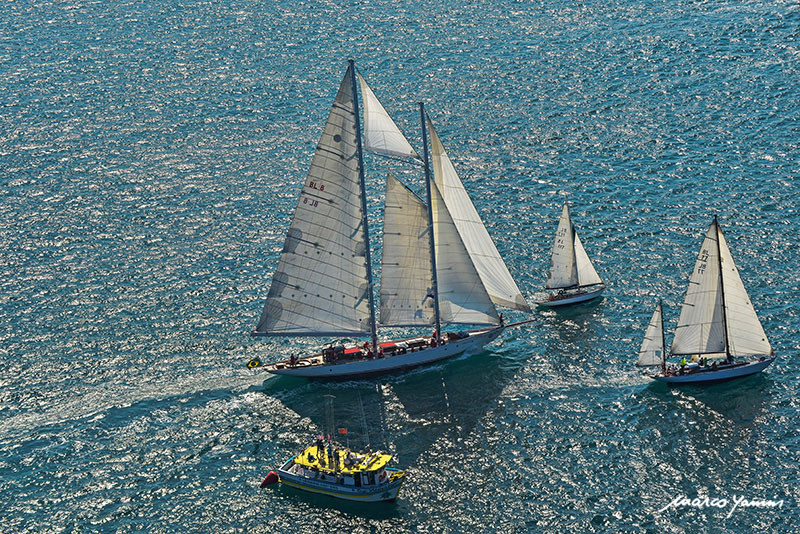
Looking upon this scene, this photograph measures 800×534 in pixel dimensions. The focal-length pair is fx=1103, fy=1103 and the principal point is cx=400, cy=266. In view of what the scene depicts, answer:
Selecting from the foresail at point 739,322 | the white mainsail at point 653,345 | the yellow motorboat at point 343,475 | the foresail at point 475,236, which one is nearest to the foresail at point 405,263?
the foresail at point 475,236

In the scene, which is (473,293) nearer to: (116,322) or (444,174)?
(444,174)

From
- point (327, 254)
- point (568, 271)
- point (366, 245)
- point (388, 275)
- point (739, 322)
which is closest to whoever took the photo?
point (739, 322)

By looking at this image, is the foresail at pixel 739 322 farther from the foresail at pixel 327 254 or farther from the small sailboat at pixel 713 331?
the foresail at pixel 327 254

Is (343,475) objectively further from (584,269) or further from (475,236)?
(584,269)

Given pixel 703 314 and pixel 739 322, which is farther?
pixel 703 314

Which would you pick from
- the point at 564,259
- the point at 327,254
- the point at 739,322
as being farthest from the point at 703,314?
the point at 327,254

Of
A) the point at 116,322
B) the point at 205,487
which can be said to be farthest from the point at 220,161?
the point at 205,487

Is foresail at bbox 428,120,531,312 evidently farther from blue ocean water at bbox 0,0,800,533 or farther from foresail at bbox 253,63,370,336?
foresail at bbox 253,63,370,336
